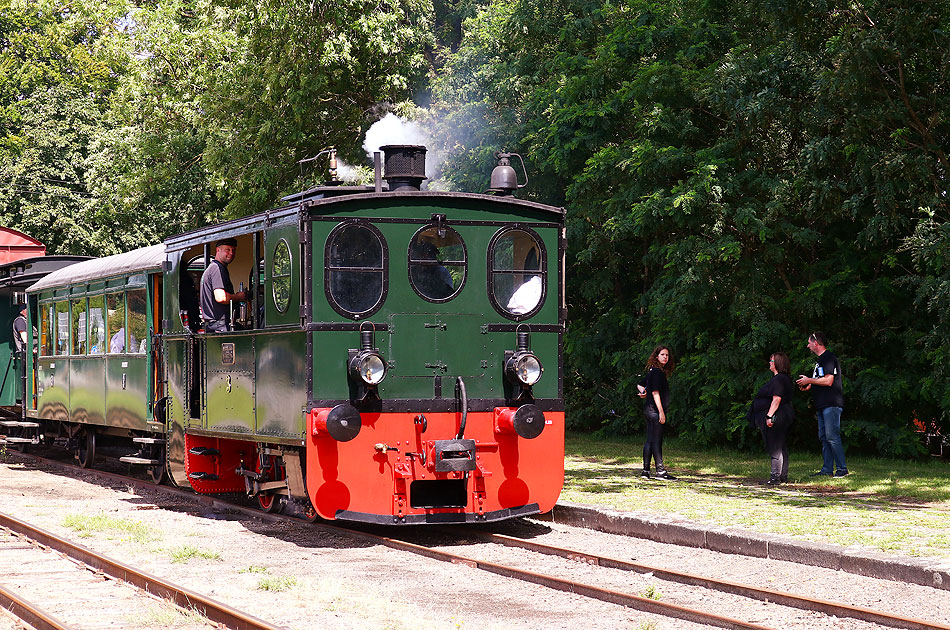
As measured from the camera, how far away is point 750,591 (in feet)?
25.9

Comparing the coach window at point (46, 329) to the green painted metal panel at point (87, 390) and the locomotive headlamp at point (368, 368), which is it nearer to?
the green painted metal panel at point (87, 390)

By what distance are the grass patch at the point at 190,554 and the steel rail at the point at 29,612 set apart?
150 centimetres

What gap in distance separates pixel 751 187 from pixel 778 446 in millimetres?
5436

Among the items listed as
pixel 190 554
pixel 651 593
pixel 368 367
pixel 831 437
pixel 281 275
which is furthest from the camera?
pixel 831 437

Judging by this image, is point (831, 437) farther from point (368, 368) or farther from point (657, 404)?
point (368, 368)

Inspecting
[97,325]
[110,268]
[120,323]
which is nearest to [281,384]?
[120,323]

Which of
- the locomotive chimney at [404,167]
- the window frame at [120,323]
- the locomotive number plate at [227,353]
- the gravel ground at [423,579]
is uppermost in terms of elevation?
the locomotive chimney at [404,167]

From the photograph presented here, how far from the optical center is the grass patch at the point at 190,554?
370 inches

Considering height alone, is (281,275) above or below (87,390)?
above

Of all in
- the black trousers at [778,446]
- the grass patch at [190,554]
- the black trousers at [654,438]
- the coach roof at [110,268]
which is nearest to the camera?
the grass patch at [190,554]

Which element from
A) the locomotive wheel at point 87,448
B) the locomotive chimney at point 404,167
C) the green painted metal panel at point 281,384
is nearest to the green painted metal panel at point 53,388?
the locomotive wheel at point 87,448

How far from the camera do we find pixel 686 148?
1878 cm

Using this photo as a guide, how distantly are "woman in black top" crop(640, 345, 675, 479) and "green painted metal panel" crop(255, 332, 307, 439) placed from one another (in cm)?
527

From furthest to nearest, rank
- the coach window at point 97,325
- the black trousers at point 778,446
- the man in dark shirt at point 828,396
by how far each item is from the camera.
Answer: the coach window at point 97,325
the man in dark shirt at point 828,396
the black trousers at point 778,446
